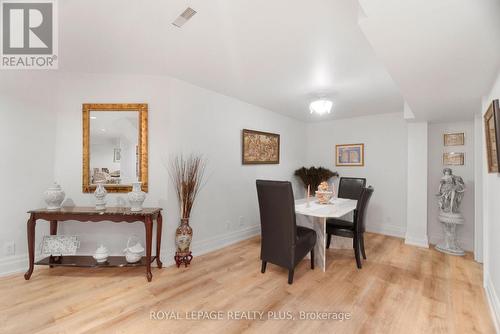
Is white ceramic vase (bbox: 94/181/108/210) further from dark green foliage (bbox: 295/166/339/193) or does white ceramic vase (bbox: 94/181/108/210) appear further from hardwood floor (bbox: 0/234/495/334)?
dark green foliage (bbox: 295/166/339/193)

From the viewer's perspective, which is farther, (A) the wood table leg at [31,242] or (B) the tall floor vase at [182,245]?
(B) the tall floor vase at [182,245]

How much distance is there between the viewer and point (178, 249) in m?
2.79

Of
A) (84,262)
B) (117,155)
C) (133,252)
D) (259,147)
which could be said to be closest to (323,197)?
(259,147)

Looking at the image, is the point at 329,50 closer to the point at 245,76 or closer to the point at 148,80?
the point at 245,76

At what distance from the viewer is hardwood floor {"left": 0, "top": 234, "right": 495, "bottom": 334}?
1.76 metres

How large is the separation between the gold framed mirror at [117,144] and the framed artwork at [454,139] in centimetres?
464

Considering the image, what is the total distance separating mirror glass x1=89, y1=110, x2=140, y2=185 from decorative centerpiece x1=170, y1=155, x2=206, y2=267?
1.56ft

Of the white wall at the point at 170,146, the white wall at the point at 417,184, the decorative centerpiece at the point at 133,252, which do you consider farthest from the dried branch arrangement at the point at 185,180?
the white wall at the point at 417,184

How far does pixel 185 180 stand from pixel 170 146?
47 cm

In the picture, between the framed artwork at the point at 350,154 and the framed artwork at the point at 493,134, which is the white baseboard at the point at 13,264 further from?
the framed artwork at the point at 350,154

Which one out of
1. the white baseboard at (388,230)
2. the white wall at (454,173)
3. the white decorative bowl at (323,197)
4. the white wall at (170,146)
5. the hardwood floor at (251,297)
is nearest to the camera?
the hardwood floor at (251,297)

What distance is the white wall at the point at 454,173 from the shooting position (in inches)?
A: 140
